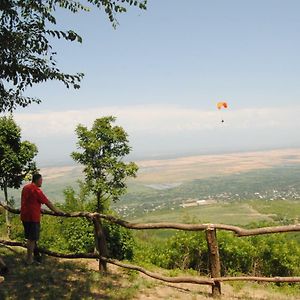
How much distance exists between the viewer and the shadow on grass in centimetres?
684

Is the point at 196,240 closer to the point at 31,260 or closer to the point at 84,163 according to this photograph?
the point at 84,163

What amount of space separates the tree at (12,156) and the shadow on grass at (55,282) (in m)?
14.5

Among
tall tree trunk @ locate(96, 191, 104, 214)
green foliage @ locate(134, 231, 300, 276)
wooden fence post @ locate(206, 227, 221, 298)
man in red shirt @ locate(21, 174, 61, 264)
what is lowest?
green foliage @ locate(134, 231, 300, 276)

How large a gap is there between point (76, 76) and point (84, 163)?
1676 cm

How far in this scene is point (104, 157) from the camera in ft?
79.3

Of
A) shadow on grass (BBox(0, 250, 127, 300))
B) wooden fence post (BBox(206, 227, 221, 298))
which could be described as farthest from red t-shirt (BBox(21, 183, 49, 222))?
wooden fence post (BBox(206, 227, 221, 298))

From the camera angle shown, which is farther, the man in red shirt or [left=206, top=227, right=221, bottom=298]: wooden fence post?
the man in red shirt

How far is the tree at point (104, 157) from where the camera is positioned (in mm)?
23906

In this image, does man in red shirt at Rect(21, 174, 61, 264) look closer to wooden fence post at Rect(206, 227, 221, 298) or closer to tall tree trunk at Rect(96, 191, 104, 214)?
wooden fence post at Rect(206, 227, 221, 298)

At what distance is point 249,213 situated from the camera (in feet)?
438

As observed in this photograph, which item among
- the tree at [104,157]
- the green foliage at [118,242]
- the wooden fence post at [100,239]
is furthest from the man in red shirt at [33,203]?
the tree at [104,157]

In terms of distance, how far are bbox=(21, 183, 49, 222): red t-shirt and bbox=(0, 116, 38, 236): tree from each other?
15542 millimetres

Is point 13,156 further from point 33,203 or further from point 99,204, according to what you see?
point 33,203

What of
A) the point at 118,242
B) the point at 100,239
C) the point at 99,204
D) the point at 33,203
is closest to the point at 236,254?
the point at 118,242
